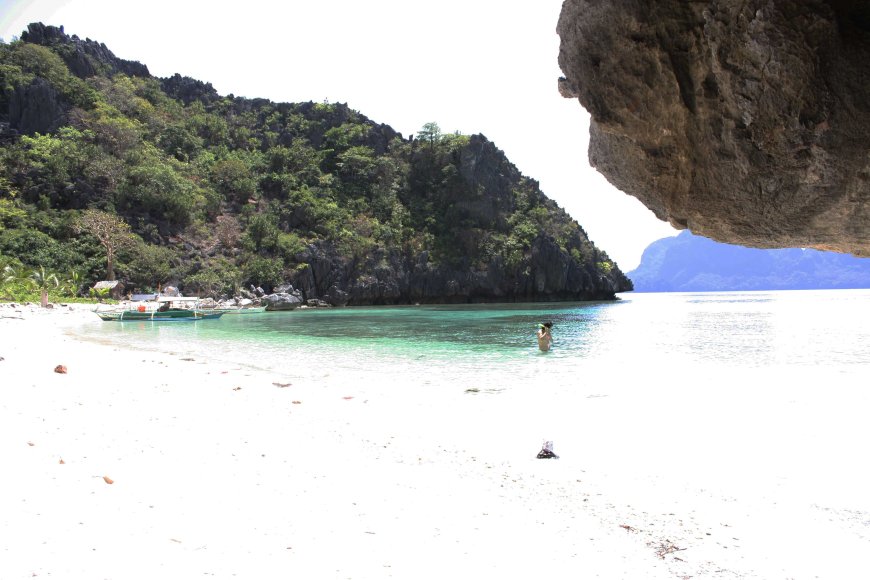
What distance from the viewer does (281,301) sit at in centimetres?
5831

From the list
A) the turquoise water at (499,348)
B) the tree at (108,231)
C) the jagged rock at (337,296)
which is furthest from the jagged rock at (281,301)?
the turquoise water at (499,348)

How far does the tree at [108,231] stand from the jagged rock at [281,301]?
15794 millimetres

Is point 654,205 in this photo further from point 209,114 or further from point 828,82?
point 209,114

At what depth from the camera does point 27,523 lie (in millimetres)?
3752

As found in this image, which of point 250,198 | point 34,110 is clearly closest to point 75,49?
point 34,110

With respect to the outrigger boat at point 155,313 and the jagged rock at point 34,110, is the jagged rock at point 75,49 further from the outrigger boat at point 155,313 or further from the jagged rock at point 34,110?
the outrigger boat at point 155,313

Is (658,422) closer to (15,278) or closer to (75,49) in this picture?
(15,278)

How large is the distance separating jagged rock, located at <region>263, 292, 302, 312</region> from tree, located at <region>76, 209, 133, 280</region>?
15794mm

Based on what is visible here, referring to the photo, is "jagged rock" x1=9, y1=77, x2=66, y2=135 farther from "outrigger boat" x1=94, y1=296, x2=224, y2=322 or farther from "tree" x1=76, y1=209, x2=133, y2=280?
"outrigger boat" x1=94, y1=296, x2=224, y2=322

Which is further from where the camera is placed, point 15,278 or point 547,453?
point 15,278

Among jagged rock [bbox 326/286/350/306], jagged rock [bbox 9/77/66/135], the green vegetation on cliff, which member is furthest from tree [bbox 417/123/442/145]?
jagged rock [bbox 9/77/66/135]

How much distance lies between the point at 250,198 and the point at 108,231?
24.1 m

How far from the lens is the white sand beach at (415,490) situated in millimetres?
3648

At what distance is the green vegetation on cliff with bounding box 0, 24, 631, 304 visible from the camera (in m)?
57.1
